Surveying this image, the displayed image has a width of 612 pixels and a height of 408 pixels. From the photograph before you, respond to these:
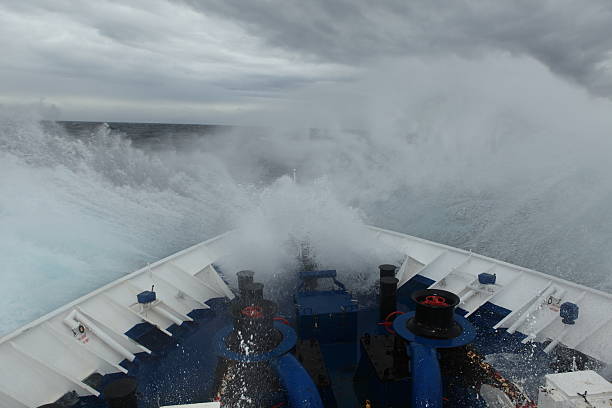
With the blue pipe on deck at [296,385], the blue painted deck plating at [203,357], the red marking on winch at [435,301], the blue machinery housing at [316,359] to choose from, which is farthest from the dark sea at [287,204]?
the blue pipe on deck at [296,385]

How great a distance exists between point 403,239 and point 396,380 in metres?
6.28

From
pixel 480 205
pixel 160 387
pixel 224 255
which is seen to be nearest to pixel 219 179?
pixel 480 205

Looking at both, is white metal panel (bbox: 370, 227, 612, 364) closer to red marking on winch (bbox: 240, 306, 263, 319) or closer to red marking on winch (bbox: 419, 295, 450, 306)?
Answer: red marking on winch (bbox: 419, 295, 450, 306)

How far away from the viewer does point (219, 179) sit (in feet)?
128

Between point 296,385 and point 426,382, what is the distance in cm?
153

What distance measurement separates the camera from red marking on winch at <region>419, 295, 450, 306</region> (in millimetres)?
5559

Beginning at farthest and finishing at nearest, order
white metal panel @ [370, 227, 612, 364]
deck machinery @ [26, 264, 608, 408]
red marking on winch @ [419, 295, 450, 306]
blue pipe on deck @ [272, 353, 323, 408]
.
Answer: white metal panel @ [370, 227, 612, 364] → red marking on winch @ [419, 295, 450, 306] → deck machinery @ [26, 264, 608, 408] → blue pipe on deck @ [272, 353, 323, 408]

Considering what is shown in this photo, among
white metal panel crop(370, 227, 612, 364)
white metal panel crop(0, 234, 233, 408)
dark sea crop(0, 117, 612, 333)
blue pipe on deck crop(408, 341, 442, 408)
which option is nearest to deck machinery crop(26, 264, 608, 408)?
blue pipe on deck crop(408, 341, 442, 408)

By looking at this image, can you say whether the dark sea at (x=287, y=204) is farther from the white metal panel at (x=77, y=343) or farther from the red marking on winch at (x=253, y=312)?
the red marking on winch at (x=253, y=312)

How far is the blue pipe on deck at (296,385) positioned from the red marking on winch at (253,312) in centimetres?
70

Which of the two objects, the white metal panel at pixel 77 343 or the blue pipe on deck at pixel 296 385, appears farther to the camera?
the white metal panel at pixel 77 343

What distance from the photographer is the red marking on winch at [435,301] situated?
556 centimetres

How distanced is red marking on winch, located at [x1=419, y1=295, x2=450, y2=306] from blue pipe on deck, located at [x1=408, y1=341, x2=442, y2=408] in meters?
0.88

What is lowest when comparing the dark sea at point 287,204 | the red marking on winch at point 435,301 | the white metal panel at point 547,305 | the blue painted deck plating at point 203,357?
the dark sea at point 287,204
